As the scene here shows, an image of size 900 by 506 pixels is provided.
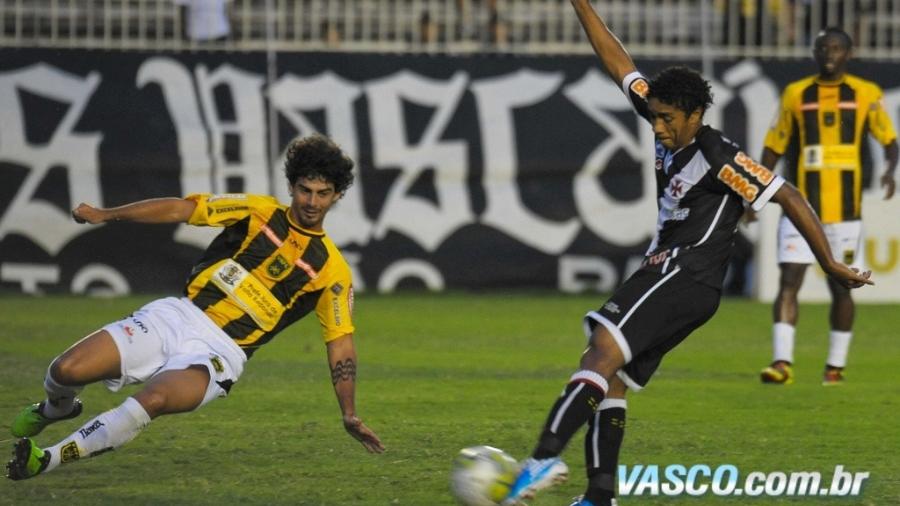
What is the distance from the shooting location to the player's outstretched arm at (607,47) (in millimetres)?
7523

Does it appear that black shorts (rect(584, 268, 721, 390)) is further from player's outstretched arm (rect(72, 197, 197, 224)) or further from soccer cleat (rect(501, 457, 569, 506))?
player's outstretched arm (rect(72, 197, 197, 224))

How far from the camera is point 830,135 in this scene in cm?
1207

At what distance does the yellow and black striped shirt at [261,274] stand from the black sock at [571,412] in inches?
52.8

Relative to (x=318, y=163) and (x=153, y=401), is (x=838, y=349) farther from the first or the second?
(x=153, y=401)

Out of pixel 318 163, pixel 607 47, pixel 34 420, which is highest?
pixel 607 47

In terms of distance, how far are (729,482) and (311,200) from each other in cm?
229

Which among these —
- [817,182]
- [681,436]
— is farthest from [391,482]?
[817,182]

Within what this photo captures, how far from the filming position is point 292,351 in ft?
44.2

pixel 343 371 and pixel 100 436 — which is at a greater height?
pixel 343 371

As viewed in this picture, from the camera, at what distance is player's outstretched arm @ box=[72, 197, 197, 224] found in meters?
6.83

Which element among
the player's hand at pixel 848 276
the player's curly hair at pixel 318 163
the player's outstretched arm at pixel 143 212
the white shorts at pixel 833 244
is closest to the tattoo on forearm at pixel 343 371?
the player's curly hair at pixel 318 163

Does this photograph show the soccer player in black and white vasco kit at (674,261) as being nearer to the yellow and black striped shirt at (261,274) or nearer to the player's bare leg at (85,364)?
Answer: the yellow and black striped shirt at (261,274)

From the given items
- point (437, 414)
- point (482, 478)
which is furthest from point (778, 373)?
point (482, 478)

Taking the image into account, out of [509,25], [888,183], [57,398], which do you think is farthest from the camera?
[509,25]
